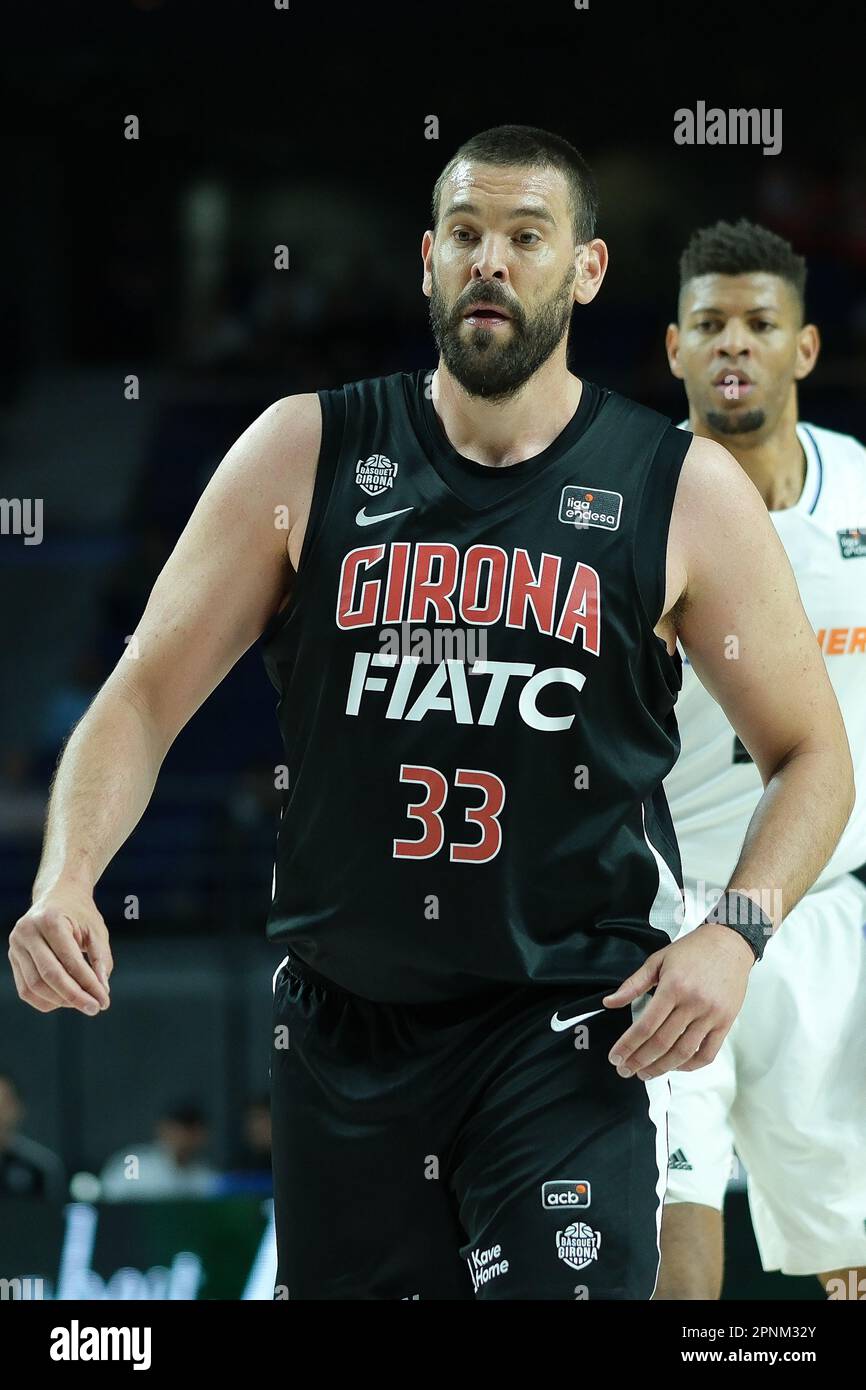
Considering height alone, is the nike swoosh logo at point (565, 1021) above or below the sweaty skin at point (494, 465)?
below

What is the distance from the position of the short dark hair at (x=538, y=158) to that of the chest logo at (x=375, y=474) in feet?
1.44

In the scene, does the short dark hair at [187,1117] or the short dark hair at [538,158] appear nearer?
the short dark hair at [538,158]

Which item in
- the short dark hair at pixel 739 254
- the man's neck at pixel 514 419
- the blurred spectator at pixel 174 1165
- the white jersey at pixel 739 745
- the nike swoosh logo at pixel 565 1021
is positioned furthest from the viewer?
the blurred spectator at pixel 174 1165

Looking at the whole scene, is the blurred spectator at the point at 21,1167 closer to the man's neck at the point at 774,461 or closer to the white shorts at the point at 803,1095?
the white shorts at the point at 803,1095

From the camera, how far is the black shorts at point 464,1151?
2.92 metres

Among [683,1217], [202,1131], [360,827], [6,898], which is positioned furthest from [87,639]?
[360,827]

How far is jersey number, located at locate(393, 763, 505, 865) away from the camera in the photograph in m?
3.04

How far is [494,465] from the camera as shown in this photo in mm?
3242

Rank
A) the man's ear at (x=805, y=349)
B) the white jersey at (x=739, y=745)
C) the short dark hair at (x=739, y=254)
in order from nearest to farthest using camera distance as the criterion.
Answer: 1. the white jersey at (x=739, y=745)
2. the short dark hair at (x=739, y=254)
3. the man's ear at (x=805, y=349)

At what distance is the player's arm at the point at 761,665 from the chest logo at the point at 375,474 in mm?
502

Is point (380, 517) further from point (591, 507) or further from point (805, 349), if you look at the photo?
point (805, 349)

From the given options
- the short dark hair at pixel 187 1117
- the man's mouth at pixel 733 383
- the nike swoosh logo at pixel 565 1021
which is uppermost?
the man's mouth at pixel 733 383

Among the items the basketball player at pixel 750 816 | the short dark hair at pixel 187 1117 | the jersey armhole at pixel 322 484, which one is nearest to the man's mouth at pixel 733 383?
the basketball player at pixel 750 816
